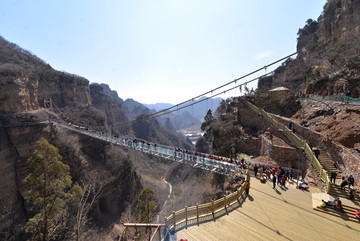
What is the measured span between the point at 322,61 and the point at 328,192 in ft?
Answer: 101

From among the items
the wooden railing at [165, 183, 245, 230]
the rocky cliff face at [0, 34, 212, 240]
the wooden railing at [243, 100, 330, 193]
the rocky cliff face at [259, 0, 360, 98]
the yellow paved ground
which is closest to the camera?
the yellow paved ground

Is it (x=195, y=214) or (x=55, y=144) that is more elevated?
(x=55, y=144)

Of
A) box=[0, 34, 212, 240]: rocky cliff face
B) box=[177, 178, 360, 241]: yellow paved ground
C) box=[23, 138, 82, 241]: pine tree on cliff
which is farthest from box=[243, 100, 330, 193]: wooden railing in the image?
box=[23, 138, 82, 241]: pine tree on cliff

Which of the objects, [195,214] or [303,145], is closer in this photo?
[195,214]

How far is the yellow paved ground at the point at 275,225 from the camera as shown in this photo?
19.9 ft

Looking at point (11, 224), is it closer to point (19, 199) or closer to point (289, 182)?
point (19, 199)

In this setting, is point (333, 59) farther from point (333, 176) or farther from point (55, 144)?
point (55, 144)

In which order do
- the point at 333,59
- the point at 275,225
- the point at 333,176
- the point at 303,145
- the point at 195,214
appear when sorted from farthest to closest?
the point at 333,59 → the point at 303,145 → the point at 333,176 → the point at 195,214 → the point at 275,225

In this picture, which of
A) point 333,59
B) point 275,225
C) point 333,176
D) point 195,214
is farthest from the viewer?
point 333,59

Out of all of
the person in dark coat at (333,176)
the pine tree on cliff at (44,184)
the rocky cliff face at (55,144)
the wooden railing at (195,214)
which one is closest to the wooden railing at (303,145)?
the person in dark coat at (333,176)

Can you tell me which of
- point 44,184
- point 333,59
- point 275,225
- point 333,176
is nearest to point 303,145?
point 333,176

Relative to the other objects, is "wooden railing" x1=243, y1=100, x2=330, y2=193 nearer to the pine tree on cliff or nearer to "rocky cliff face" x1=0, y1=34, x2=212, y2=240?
"rocky cliff face" x1=0, y1=34, x2=212, y2=240

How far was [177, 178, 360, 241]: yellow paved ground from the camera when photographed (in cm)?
606

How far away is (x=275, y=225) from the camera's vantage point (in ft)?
21.7
